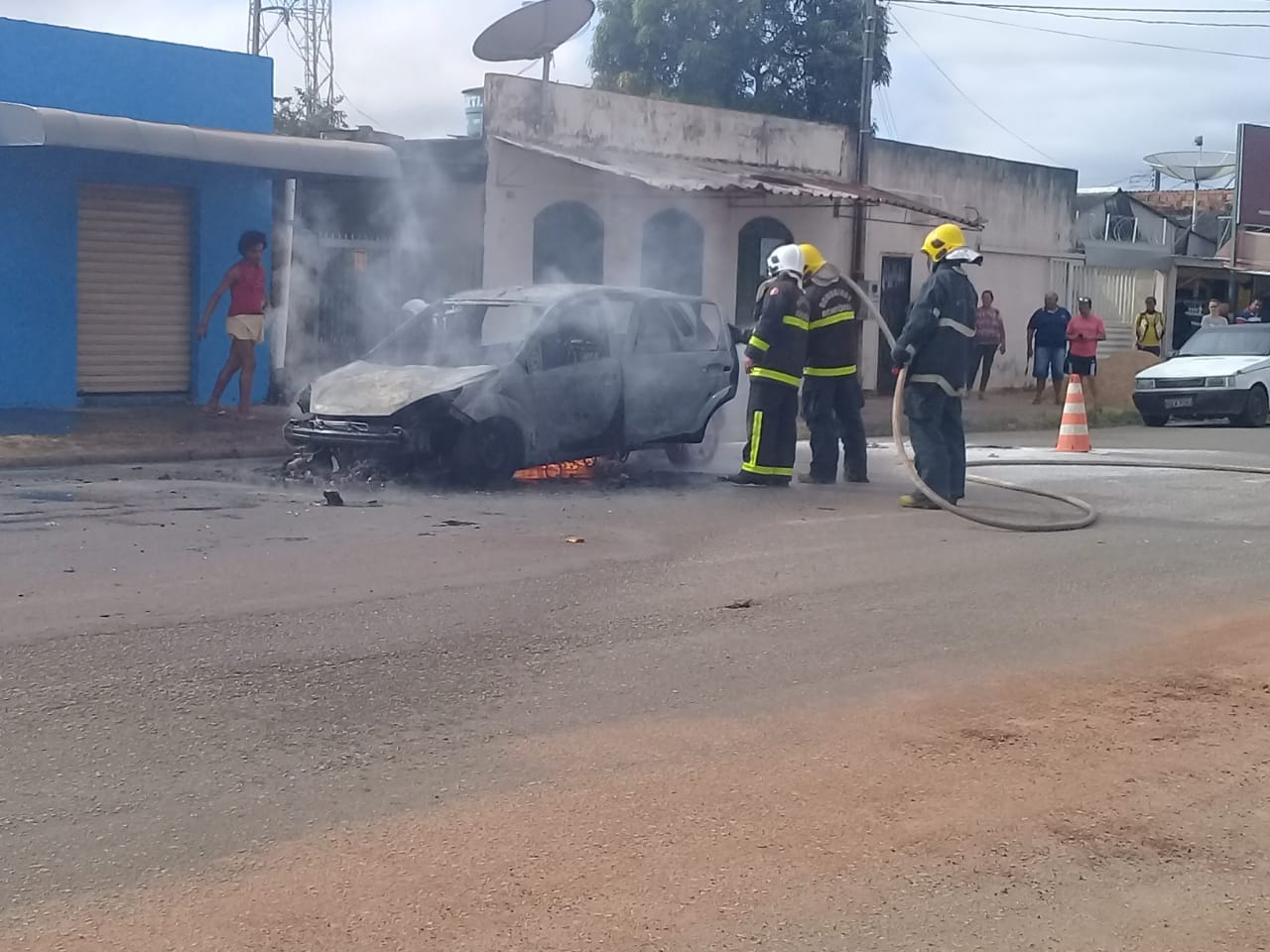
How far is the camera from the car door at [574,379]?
11.6m

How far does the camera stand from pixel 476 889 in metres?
4.13

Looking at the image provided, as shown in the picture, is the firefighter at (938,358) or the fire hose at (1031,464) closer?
the fire hose at (1031,464)

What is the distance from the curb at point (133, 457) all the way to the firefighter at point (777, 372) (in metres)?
4.36

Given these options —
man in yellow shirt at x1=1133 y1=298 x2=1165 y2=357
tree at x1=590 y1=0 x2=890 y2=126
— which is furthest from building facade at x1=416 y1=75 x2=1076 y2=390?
tree at x1=590 y1=0 x2=890 y2=126

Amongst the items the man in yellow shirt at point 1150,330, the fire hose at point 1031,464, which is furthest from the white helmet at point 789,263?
the man in yellow shirt at point 1150,330

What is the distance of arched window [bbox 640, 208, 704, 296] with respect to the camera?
70.4ft

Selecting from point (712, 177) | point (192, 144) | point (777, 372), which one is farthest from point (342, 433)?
point (712, 177)

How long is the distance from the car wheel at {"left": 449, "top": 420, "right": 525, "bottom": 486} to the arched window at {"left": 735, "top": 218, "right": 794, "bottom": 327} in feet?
39.1

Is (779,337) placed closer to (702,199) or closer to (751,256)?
(702,199)

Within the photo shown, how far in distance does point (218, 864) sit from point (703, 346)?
9325mm

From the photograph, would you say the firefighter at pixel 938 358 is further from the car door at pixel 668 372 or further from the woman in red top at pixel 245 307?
the woman in red top at pixel 245 307

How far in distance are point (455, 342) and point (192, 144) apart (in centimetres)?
420

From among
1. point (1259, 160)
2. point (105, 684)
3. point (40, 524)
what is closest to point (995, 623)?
point (105, 684)

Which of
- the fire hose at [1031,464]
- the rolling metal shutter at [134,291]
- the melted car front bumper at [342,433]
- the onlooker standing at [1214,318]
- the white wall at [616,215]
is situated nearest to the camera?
the fire hose at [1031,464]
